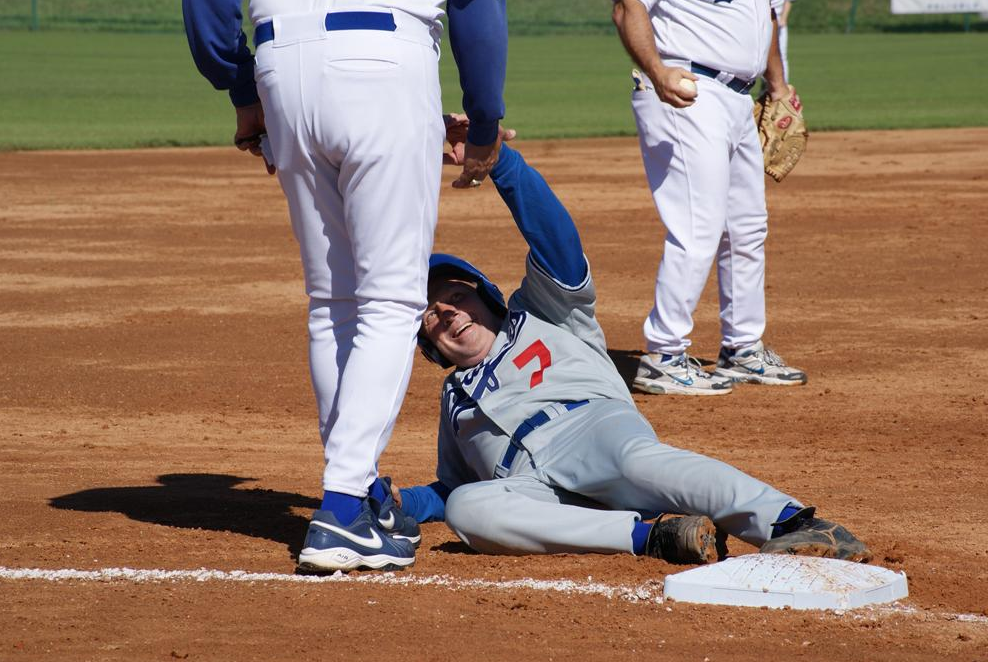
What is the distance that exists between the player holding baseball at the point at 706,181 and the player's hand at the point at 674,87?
25 cm

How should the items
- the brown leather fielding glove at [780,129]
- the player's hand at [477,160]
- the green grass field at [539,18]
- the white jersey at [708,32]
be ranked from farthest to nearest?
the green grass field at [539,18]
the brown leather fielding glove at [780,129]
the white jersey at [708,32]
the player's hand at [477,160]

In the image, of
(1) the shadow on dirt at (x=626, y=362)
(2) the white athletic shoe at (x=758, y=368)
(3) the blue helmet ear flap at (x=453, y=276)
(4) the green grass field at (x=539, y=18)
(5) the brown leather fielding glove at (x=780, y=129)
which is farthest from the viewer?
(4) the green grass field at (x=539, y=18)

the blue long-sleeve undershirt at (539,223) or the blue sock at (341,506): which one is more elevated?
the blue long-sleeve undershirt at (539,223)

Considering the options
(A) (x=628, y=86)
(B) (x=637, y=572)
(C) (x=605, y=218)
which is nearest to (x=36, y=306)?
(C) (x=605, y=218)

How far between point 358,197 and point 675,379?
3.11 meters

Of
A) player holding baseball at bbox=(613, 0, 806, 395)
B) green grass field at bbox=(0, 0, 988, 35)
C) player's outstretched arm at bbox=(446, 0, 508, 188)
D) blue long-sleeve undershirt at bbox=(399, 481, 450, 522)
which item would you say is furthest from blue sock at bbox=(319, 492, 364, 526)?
green grass field at bbox=(0, 0, 988, 35)

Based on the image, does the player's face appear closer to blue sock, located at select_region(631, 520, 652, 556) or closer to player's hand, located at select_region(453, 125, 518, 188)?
player's hand, located at select_region(453, 125, 518, 188)

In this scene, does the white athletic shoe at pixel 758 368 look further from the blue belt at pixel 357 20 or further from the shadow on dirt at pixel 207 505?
the blue belt at pixel 357 20

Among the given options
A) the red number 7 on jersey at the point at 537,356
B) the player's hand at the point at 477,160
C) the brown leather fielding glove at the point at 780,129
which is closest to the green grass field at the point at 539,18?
the brown leather fielding glove at the point at 780,129

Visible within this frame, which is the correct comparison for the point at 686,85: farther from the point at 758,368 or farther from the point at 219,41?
the point at 219,41

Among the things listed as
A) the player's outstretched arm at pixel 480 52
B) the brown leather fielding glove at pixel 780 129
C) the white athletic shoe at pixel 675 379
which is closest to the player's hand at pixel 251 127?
the player's outstretched arm at pixel 480 52

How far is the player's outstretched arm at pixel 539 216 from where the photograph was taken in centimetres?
394

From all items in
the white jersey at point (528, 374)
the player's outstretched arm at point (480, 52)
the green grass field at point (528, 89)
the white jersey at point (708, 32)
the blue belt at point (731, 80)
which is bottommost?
the green grass field at point (528, 89)

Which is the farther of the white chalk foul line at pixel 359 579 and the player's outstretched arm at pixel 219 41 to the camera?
the player's outstretched arm at pixel 219 41
